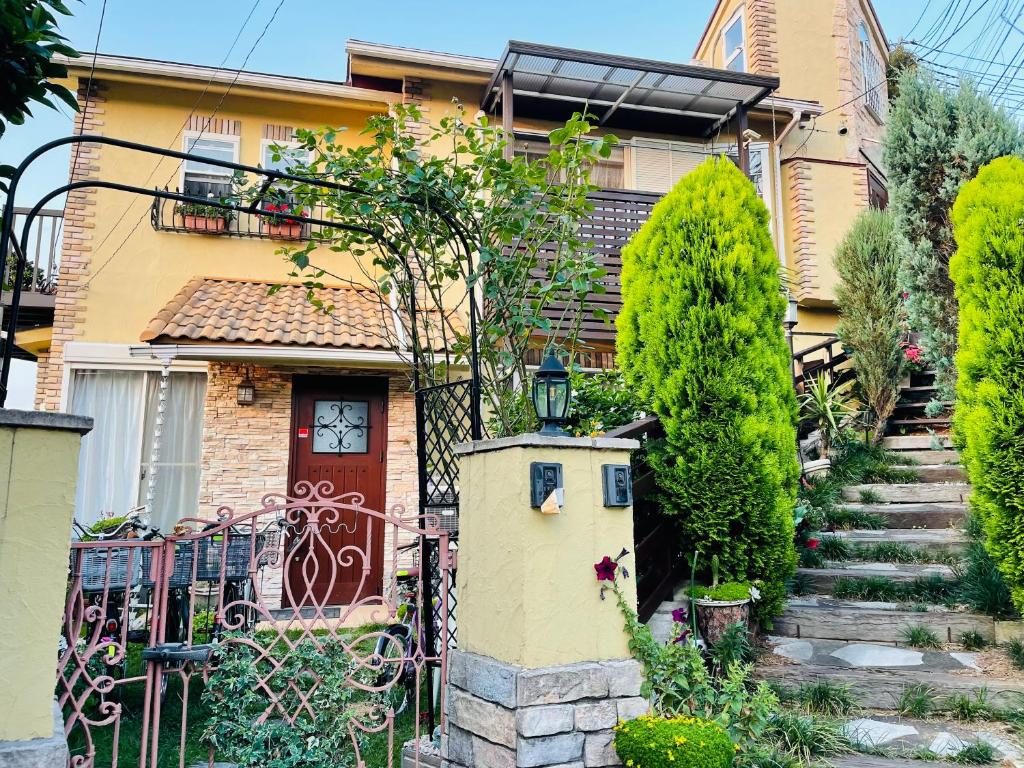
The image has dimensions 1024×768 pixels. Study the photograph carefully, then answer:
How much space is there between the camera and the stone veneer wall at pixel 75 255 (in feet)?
28.1

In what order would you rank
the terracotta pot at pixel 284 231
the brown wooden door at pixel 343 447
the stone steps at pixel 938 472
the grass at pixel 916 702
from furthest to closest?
the terracotta pot at pixel 284 231 → the brown wooden door at pixel 343 447 → the stone steps at pixel 938 472 → the grass at pixel 916 702

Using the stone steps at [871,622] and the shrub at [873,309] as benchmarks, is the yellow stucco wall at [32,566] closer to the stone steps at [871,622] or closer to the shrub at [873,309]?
the stone steps at [871,622]

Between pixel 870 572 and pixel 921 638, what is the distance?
81 centimetres

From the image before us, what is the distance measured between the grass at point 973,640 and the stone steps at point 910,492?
1.90 meters

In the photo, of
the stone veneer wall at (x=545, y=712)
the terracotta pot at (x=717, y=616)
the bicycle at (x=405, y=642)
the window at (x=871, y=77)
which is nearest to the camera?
the stone veneer wall at (x=545, y=712)

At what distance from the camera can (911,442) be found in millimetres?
7609

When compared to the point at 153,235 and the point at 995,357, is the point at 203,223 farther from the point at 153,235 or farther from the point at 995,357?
the point at 995,357

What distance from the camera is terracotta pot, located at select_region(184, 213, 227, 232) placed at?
925 cm

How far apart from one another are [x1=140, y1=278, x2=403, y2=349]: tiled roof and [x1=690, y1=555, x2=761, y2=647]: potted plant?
4061 mm

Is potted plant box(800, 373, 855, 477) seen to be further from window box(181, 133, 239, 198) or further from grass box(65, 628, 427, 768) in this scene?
window box(181, 133, 239, 198)

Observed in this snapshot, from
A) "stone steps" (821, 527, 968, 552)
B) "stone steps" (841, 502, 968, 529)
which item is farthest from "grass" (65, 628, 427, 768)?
"stone steps" (841, 502, 968, 529)

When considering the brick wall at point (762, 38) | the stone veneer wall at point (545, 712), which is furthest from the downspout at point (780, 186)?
the stone veneer wall at point (545, 712)

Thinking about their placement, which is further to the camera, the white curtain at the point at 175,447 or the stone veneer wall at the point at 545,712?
the white curtain at the point at 175,447

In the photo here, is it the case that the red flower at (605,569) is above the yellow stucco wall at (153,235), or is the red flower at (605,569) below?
below
